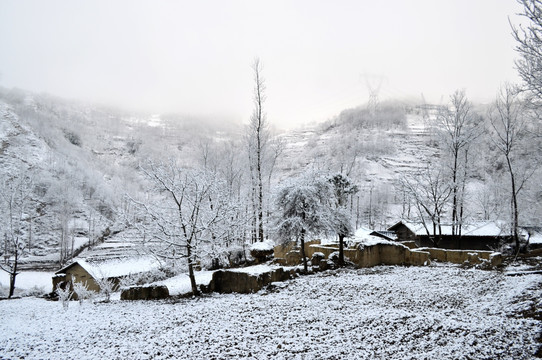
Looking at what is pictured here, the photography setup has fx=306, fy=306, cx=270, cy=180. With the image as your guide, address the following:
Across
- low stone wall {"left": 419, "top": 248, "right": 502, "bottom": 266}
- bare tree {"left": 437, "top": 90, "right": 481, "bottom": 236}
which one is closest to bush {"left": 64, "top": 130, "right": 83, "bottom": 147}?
bare tree {"left": 437, "top": 90, "right": 481, "bottom": 236}

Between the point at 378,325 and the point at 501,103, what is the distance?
23.1 metres

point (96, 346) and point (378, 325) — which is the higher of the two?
point (378, 325)

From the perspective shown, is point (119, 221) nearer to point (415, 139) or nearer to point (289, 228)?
point (289, 228)

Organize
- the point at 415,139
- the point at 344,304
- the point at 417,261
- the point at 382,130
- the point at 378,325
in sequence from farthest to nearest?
the point at 382,130
the point at 415,139
the point at 417,261
the point at 344,304
the point at 378,325

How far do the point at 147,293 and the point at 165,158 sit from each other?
35.7 metres

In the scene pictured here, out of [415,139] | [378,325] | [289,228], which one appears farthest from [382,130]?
[378,325]

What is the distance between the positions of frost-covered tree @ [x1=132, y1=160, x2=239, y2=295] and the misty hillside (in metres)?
1.07

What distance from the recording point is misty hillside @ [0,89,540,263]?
35.7 metres

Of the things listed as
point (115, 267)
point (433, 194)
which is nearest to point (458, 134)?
point (433, 194)

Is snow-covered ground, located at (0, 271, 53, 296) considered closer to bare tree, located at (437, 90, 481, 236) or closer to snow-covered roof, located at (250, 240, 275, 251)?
snow-covered roof, located at (250, 240, 275, 251)

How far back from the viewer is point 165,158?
47.2m

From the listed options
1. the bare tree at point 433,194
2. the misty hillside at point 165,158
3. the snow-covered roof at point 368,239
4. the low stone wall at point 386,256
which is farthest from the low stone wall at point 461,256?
the misty hillside at point 165,158

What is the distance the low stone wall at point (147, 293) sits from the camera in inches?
547

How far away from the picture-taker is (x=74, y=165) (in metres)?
83.9
